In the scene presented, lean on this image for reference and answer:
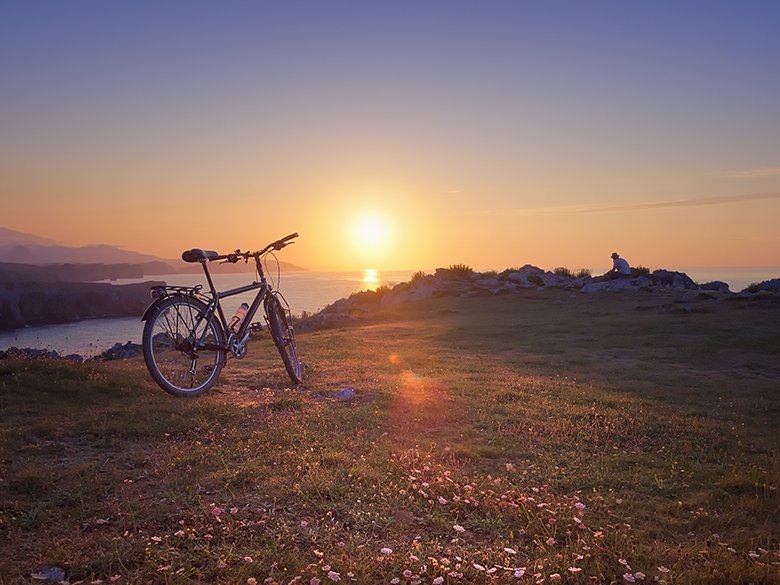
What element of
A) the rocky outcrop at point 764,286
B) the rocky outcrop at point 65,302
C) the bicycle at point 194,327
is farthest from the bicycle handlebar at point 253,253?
the rocky outcrop at point 764,286

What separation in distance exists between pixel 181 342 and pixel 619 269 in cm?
3681

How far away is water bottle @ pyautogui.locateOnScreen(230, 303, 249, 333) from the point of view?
934 centimetres

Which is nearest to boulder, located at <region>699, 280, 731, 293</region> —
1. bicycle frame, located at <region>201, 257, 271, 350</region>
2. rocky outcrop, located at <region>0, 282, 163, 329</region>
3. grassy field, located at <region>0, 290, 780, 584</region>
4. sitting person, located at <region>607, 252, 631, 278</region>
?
sitting person, located at <region>607, 252, 631, 278</region>

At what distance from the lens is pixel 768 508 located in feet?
16.9

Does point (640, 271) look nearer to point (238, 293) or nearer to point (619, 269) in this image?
point (619, 269)

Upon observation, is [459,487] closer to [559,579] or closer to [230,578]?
[559,579]

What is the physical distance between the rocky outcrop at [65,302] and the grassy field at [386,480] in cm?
1670

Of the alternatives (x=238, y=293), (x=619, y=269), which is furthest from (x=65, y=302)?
(x=619, y=269)

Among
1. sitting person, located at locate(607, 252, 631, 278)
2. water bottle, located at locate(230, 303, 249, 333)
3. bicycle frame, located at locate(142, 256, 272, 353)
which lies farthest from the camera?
sitting person, located at locate(607, 252, 631, 278)

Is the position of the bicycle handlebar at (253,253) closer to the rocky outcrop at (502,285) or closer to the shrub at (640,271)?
the rocky outcrop at (502,285)

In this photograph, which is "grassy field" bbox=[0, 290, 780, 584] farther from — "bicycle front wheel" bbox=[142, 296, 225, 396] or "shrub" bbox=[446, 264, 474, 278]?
"shrub" bbox=[446, 264, 474, 278]

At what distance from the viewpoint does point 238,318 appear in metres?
9.48

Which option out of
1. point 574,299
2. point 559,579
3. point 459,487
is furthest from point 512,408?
point 574,299

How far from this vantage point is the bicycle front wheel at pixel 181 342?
8.01 meters
